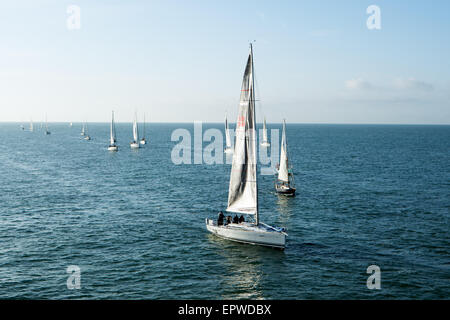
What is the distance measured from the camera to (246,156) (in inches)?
1576

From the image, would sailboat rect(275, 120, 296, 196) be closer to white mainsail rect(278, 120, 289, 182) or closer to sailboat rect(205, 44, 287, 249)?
white mainsail rect(278, 120, 289, 182)

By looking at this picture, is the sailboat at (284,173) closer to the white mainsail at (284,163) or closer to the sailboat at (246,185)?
the white mainsail at (284,163)

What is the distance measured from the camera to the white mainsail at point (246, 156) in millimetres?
37250

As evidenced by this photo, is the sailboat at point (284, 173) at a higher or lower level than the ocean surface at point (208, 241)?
higher

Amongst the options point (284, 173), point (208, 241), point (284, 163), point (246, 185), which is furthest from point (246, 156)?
point (284, 173)

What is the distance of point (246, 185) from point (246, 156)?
3.35 meters

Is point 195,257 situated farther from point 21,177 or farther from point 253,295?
point 21,177

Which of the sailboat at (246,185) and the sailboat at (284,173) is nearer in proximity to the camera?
the sailboat at (246,185)

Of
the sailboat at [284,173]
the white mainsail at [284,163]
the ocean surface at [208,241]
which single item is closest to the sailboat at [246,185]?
the ocean surface at [208,241]

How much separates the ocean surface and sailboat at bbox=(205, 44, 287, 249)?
4.04 feet

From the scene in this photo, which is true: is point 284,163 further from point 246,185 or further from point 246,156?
point 246,156

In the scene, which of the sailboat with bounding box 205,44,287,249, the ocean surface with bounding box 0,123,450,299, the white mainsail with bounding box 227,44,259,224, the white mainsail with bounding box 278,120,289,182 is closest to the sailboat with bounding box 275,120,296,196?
the white mainsail with bounding box 278,120,289,182

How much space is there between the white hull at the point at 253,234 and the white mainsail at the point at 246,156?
1366 mm
